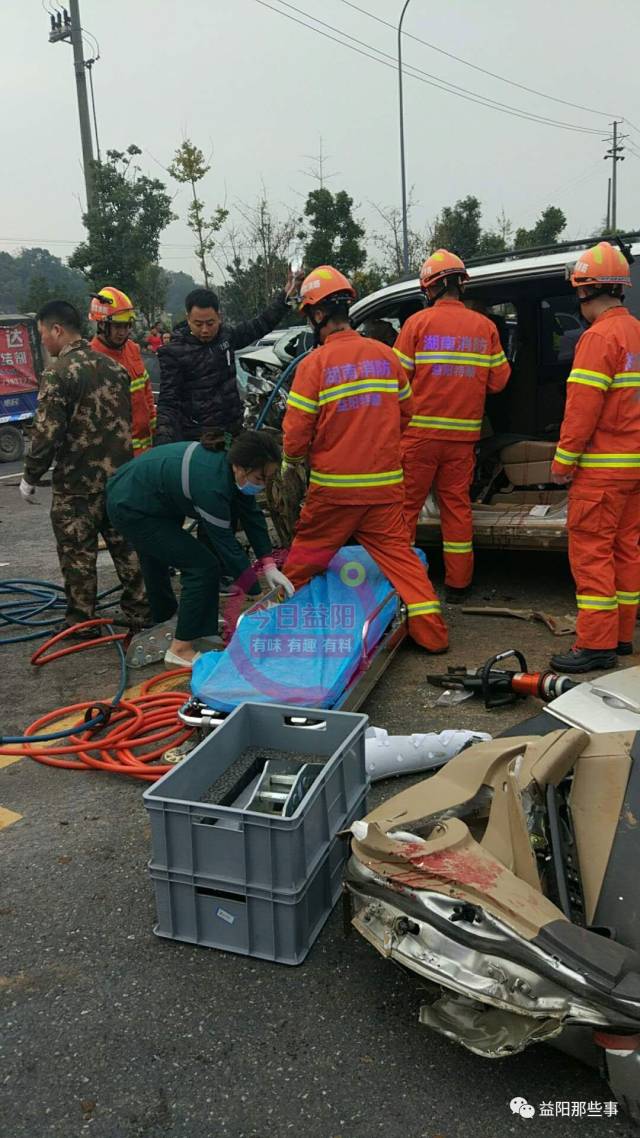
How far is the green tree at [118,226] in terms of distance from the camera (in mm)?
20000

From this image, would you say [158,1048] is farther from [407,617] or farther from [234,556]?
[407,617]

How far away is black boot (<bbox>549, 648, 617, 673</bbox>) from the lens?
164 inches

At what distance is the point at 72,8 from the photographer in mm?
19453

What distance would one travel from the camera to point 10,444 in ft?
42.0

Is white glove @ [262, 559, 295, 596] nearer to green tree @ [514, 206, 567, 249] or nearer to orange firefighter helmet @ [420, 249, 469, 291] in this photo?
orange firefighter helmet @ [420, 249, 469, 291]

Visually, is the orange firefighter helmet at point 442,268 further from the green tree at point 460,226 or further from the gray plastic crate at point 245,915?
the green tree at point 460,226

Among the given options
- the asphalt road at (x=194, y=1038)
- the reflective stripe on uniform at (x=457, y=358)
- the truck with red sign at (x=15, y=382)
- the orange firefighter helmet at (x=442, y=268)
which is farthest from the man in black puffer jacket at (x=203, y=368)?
the truck with red sign at (x=15, y=382)

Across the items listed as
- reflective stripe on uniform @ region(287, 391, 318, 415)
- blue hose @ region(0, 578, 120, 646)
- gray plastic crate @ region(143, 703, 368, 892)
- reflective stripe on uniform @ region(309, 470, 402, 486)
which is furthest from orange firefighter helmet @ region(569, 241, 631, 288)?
blue hose @ region(0, 578, 120, 646)

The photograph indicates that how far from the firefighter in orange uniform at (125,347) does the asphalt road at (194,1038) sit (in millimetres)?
3352

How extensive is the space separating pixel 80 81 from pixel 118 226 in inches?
124

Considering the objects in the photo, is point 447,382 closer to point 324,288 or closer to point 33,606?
point 324,288

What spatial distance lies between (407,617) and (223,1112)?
2765 mm

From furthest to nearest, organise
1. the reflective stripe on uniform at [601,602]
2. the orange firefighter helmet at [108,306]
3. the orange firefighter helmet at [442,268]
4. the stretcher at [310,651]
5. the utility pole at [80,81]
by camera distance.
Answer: the utility pole at [80,81], the orange firefighter helmet at [108,306], the orange firefighter helmet at [442,268], the reflective stripe on uniform at [601,602], the stretcher at [310,651]

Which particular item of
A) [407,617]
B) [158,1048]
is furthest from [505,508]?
[158,1048]
